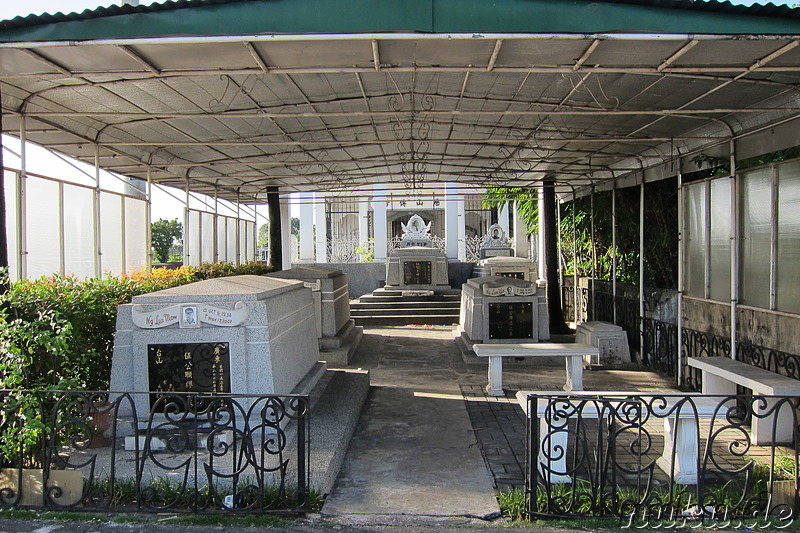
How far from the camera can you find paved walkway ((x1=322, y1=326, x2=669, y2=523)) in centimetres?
507

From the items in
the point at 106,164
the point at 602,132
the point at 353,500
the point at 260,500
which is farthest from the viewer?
the point at 106,164

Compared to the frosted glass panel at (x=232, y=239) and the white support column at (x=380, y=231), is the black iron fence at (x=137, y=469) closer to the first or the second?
the frosted glass panel at (x=232, y=239)

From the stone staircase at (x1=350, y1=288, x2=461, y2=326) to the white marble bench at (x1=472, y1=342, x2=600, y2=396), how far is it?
325 inches

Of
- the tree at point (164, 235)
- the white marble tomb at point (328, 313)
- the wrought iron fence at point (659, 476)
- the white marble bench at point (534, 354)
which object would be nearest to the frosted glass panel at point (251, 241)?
the white marble tomb at point (328, 313)

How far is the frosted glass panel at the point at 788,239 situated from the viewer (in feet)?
23.4

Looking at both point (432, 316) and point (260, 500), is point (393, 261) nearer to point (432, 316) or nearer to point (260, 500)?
point (432, 316)

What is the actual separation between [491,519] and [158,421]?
3.15m

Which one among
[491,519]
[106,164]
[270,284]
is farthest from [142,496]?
[106,164]

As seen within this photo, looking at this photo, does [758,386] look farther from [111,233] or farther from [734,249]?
[111,233]

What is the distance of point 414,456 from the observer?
Answer: 20.7 ft

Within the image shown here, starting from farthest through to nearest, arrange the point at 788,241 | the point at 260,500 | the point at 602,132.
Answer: the point at 602,132 < the point at 788,241 < the point at 260,500

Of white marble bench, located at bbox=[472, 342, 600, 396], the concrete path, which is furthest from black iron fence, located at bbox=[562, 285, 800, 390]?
the concrete path

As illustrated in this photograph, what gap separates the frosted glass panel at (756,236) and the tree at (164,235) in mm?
45713

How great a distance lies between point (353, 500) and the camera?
5.08 metres
